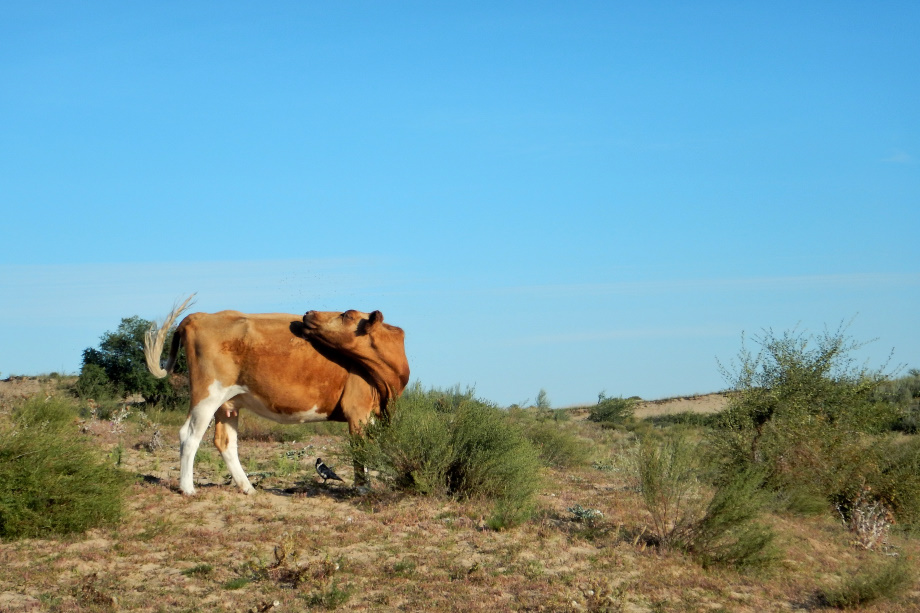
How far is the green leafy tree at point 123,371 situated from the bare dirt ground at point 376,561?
15848mm

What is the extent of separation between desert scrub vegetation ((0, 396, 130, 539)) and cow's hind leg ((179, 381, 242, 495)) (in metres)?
1.23

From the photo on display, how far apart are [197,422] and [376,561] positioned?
11.8 ft

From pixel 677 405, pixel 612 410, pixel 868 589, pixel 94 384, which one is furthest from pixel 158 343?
pixel 677 405

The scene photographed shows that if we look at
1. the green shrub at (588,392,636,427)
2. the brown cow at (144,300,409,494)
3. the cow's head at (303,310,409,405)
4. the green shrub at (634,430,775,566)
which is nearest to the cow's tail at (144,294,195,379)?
the brown cow at (144,300,409,494)

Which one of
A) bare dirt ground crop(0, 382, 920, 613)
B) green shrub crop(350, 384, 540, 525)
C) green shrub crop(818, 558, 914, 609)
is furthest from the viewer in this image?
green shrub crop(350, 384, 540, 525)

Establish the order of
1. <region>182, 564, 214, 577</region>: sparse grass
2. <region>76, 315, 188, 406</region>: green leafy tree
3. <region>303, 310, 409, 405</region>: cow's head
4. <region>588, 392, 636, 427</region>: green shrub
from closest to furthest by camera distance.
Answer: <region>182, 564, 214, 577</region>: sparse grass
<region>303, 310, 409, 405</region>: cow's head
<region>76, 315, 188, 406</region>: green leafy tree
<region>588, 392, 636, 427</region>: green shrub

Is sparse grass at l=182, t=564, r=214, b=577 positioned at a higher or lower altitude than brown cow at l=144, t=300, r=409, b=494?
lower

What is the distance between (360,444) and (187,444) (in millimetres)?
2180

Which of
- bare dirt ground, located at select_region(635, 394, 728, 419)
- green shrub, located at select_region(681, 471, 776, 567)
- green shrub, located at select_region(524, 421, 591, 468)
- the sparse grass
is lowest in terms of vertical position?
the sparse grass

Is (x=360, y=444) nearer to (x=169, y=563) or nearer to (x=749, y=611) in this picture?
(x=169, y=563)

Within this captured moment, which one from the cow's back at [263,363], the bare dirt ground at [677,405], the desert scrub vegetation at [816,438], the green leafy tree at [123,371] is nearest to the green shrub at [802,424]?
the desert scrub vegetation at [816,438]

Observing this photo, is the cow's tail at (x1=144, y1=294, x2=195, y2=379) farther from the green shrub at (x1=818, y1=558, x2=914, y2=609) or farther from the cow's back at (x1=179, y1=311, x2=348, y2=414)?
the green shrub at (x1=818, y1=558, x2=914, y2=609)

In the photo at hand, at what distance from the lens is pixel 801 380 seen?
1506 centimetres

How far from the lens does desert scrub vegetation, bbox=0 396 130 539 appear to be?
8875 mm
